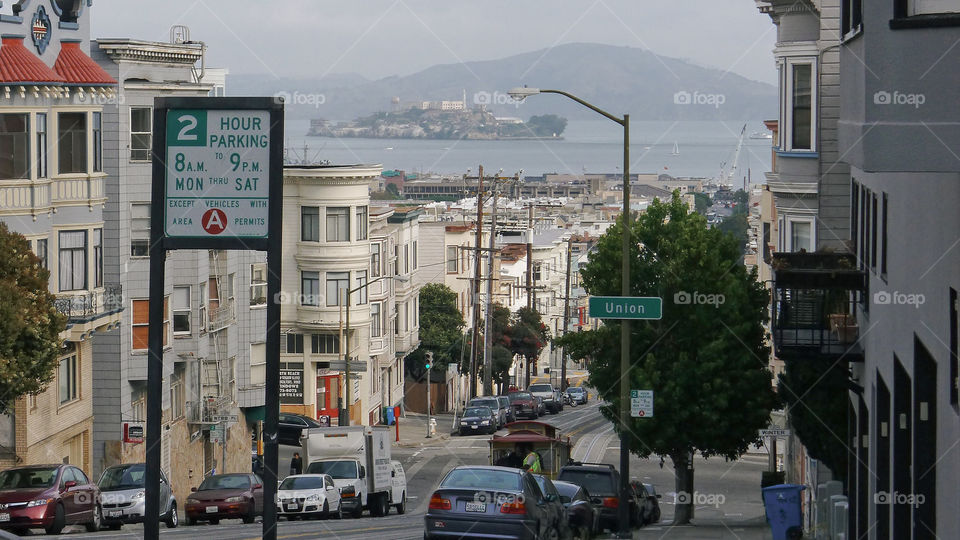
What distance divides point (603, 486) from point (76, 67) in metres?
17.3

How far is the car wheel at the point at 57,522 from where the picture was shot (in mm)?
24016

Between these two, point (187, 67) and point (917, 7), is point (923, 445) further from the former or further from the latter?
point (187, 67)

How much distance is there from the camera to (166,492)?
93.7 ft

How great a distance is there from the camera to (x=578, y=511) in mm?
24031

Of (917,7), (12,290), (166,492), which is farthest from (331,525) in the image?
(917,7)

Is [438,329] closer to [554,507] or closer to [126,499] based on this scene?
[126,499]

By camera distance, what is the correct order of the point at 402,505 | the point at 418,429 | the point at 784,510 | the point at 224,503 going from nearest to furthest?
the point at 784,510 → the point at 224,503 → the point at 402,505 → the point at 418,429

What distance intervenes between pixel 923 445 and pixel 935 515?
2.44 ft

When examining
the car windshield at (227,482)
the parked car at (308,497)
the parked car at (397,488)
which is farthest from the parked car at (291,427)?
the parked car at (308,497)

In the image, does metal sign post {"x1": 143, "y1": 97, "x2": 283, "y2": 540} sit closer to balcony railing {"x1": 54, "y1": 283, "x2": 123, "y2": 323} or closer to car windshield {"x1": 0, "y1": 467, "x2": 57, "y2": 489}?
car windshield {"x1": 0, "y1": 467, "x2": 57, "y2": 489}

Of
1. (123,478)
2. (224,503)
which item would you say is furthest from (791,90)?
(123,478)

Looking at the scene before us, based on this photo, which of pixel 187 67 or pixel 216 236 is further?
pixel 187 67

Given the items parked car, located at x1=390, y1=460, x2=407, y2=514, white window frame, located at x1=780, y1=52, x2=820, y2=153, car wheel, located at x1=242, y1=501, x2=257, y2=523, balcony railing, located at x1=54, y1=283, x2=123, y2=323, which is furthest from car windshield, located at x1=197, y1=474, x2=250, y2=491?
white window frame, located at x1=780, y1=52, x2=820, y2=153

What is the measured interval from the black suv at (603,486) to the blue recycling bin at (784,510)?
213 inches
